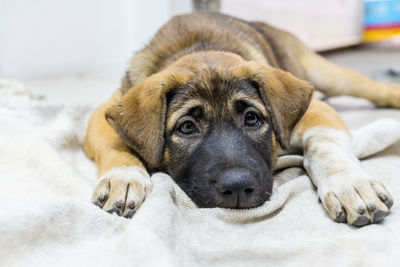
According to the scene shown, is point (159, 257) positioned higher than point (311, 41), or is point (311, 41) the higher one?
point (159, 257)

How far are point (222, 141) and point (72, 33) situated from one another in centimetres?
519

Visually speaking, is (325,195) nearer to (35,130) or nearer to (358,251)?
(358,251)

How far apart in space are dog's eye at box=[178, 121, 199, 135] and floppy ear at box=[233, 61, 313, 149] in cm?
40

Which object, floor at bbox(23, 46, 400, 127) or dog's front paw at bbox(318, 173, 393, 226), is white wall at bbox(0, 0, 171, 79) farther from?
dog's front paw at bbox(318, 173, 393, 226)

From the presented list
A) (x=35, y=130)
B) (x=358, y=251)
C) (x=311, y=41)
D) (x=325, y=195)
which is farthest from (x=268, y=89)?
(x=311, y=41)

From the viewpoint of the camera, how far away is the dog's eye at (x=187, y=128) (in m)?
2.49

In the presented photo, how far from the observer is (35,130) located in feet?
10.2

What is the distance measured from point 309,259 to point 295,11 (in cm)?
806

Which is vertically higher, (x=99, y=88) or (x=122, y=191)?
(x=122, y=191)

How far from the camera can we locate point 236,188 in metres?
2.07

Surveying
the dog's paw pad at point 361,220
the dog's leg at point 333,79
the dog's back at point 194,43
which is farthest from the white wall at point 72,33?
the dog's paw pad at point 361,220

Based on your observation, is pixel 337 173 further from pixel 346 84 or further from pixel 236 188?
pixel 346 84

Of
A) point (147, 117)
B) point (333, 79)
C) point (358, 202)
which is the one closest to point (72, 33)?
point (333, 79)

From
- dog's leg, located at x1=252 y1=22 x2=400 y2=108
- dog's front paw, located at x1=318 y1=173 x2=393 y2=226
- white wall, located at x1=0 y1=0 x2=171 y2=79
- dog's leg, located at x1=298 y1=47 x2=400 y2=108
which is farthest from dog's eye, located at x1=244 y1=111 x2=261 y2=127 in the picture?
white wall, located at x1=0 y1=0 x2=171 y2=79
